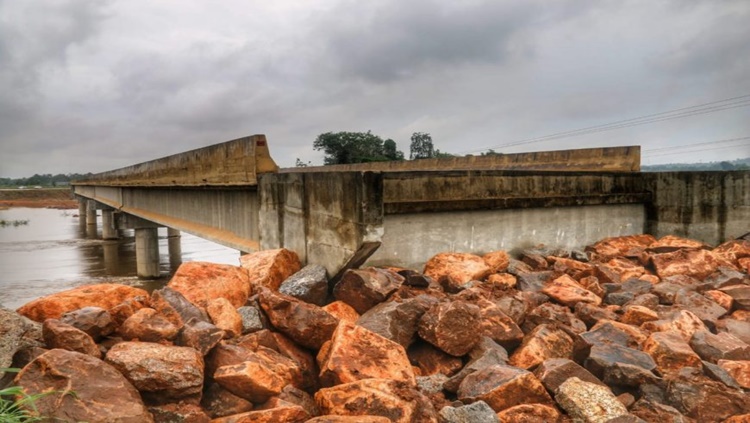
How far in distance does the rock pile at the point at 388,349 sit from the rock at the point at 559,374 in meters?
0.01

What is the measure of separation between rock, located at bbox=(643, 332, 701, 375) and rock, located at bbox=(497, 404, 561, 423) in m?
1.32

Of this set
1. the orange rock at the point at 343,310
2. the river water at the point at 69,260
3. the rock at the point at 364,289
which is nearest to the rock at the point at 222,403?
the orange rock at the point at 343,310

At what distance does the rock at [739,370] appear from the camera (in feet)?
13.0

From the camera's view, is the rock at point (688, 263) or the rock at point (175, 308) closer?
the rock at point (175, 308)

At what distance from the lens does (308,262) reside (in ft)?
22.2

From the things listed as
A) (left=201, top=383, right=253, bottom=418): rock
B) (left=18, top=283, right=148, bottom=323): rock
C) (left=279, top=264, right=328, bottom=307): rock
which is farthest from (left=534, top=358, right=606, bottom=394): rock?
(left=18, top=283, right=148, bottom=323): rock

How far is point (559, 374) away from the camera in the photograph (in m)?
3.63

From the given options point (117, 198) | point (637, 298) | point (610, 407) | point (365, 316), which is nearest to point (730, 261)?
point (637, 298)

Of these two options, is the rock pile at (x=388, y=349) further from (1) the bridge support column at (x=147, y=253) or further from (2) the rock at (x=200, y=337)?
(1) the bridge support column at (x=147, y=253)

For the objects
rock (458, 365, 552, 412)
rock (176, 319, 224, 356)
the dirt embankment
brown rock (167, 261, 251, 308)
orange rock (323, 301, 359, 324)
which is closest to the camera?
rock (458, 365, 552, 412)

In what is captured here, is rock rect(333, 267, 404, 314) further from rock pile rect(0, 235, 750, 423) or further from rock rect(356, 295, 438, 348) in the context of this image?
rock rect(356, 295, 438, 348)

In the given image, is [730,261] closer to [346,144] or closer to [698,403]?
[698,403]

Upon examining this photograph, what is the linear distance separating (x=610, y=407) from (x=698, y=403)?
736 mm

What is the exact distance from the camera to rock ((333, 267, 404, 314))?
5129 millimetres
